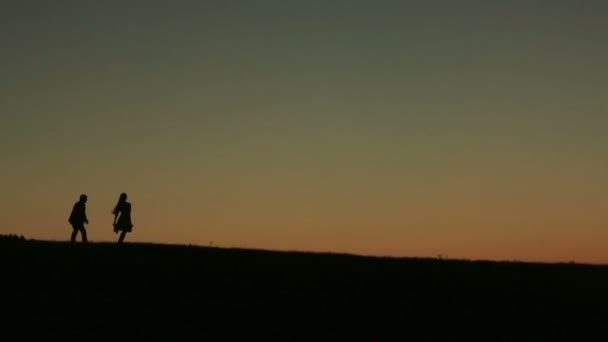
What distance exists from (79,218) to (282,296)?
1267 cm

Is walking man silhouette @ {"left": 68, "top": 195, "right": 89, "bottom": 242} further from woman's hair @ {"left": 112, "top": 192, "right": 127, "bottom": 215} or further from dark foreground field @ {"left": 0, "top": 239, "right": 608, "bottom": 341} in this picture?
dark foreground field @ {"left": 0, "top": 239, "right": 608, "bottom": 341}

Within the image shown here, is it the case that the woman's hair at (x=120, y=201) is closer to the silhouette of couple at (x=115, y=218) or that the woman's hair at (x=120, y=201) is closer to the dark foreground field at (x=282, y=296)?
the silhouette of couple at (x=115, y=218)

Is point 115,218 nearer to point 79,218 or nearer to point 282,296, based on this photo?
point 79,218

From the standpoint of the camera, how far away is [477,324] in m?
24.1

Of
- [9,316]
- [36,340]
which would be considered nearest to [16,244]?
[9,316]

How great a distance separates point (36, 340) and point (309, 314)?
6905 millimetres

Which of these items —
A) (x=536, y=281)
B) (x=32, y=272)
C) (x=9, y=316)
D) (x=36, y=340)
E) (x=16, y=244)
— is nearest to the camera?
(x=36, y=340)

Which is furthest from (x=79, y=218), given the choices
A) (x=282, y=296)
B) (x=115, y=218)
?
(x=282, y=296)

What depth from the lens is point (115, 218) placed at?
1396 inches

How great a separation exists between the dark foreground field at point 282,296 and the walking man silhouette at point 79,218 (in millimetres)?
3400

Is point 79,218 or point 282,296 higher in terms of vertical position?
point 79,218

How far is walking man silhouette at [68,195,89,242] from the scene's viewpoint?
35406mm

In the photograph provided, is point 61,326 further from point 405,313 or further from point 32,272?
point 405,313

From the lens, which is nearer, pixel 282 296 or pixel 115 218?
pixel 282 296
